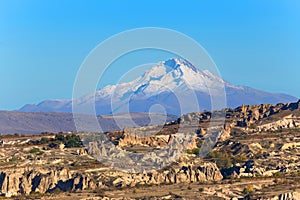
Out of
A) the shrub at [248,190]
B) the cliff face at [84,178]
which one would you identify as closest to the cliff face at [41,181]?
the cliff face at [84,178]

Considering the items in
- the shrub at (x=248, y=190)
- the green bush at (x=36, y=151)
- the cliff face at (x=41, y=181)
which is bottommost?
the shrub at (x=248, y=190)

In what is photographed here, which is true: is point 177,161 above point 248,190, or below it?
above

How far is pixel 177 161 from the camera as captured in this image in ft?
393

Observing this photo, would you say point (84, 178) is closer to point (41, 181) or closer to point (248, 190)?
point (41, 181)

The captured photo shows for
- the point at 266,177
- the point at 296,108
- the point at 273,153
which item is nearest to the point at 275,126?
the point at 296,108

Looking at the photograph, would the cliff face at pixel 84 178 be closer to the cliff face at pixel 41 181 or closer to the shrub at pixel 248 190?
the cliff face at pixel 41 181

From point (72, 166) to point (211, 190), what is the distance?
85.1 feet

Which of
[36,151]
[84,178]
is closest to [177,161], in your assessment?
[84,178]

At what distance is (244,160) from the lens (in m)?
123

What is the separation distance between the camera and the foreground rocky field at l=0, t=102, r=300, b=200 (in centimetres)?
9856

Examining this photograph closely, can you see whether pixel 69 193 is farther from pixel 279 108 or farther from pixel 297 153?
pixel 279 108

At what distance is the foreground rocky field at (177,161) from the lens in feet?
323

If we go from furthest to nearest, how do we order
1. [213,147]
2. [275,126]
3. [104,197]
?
[275,126]
[213,147]
[104,197]

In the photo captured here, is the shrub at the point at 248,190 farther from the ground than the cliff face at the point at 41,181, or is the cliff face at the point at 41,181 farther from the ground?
the cliff face at the point at 41,181
